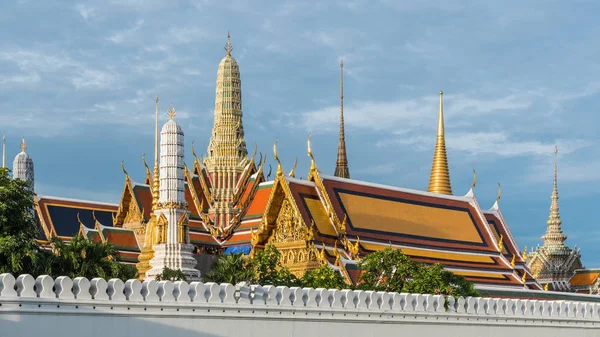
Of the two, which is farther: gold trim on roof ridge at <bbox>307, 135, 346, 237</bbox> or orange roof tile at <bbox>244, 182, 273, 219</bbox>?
orange roof tile at <bbox>244, 182, 273, 219</bbox>

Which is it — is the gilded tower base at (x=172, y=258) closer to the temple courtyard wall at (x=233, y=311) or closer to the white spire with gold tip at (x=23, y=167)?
the white spire with gold tip at (x=23, y=167)

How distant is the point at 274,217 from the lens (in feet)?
120

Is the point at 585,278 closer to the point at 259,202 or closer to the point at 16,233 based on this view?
the point at 259,202

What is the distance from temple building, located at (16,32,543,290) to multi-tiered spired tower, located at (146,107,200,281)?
1.1 inches

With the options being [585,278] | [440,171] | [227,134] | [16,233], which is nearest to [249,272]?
[16,233]

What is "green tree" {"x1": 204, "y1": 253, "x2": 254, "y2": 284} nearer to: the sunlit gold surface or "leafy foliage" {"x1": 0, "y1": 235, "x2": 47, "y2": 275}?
"leafy foliage" {"x1": 0, "y1": 235, "x2": 47, "y2": 275}

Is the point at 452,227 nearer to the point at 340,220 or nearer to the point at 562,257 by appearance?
the point at 340,220

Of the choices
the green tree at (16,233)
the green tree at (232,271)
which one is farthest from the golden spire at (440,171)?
the green tree at (16,233)

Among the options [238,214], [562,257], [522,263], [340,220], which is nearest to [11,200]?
[340,220]

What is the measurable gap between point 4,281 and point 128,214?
26285 mm

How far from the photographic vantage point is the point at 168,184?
34.3 meters

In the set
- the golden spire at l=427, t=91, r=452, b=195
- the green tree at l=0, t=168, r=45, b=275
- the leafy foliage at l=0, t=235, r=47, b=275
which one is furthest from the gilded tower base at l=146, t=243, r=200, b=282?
the golden spire at l=427, t=91, r=452, b=195

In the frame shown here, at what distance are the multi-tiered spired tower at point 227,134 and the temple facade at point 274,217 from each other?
37mm

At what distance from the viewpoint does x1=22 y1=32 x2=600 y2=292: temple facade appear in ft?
113
